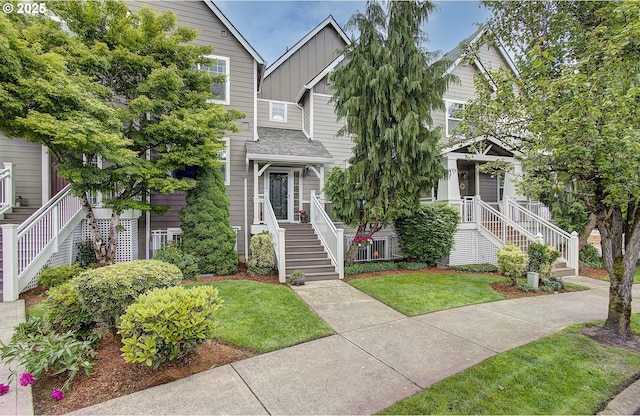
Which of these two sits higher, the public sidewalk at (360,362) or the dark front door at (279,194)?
the dark front door at (279,194)

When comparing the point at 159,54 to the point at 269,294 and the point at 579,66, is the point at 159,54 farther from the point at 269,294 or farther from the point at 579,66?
the point at 579,66

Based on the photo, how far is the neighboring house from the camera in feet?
28.5

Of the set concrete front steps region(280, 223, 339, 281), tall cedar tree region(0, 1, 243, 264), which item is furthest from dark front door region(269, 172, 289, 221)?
tall cedar tree region(0, 1, 243, 264)

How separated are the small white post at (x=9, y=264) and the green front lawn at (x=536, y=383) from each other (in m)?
7.54

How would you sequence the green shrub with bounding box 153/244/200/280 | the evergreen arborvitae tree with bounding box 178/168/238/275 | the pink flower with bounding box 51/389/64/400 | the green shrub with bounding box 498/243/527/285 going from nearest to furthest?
the pink flower with bounding box 51/389/64/400 < the green shrub with bounding box 498/243/527/285 < the green shrub with bounding box 153/244/200/280 < the evergreen arborvitae tree with bounding box 178/168/238/275

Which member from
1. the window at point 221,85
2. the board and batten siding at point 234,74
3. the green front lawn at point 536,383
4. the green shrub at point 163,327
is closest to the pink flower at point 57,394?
the green shrub at point 163,327

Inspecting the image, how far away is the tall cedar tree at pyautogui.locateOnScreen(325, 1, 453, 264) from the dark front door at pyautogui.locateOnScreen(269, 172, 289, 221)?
3224 mm

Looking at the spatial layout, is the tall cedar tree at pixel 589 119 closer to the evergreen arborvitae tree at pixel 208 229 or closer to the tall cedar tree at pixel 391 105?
the tall cedar tree at pixel 391 105

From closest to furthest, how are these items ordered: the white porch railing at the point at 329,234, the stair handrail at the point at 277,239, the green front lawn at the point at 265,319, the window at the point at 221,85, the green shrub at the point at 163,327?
the green shrub at the point at 163,327
the green front lawn at the point at 265,319
the stair handrail at the point at 277,239
the white porch railing at the point at 329,234
the window at the point at 221,85

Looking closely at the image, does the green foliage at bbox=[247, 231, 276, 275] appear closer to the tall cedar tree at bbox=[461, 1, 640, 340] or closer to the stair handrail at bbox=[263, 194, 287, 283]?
the stair handrail at bbox=[263, 194, 287, 283]

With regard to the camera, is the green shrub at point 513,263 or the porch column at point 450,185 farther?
the porch column at point 450,185

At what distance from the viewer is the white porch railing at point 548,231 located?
9.55 m

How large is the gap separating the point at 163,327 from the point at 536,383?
166 inches

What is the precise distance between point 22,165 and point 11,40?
476 cm
